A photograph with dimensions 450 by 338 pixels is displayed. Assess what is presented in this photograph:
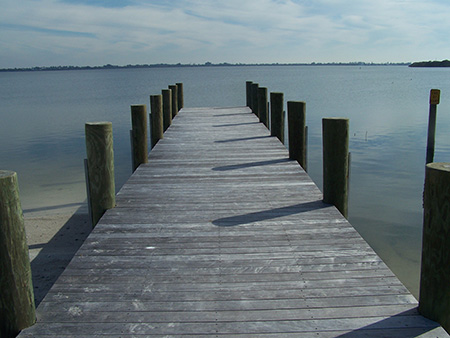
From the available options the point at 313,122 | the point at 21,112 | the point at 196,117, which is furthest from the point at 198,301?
the point at 21,112

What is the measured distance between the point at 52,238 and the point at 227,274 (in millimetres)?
5709

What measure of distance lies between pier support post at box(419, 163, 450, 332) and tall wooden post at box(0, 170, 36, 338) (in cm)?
266

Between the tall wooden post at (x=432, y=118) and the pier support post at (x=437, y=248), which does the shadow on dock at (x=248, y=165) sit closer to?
the pier support post at (x=437, y=248)

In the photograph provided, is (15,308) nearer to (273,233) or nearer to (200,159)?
Result: (273,233)

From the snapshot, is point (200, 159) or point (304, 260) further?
point (200, 159)

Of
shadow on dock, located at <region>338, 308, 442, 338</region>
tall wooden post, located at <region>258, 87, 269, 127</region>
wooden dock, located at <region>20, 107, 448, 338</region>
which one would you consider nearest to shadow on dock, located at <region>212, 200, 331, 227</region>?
wooden dock, located at <region>20, 107, 448, 338</region>

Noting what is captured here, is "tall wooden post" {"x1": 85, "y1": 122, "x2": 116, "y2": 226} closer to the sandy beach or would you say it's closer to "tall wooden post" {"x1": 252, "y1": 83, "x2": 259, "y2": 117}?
the sandy beach

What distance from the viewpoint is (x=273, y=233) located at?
4195 mm

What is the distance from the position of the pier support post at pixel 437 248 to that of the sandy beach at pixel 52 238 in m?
4.82

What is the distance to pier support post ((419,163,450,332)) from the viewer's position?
2.72 meters

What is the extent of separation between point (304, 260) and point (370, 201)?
7.49 m

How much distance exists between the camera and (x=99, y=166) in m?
4.71

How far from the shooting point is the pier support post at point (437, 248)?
8.91 feet

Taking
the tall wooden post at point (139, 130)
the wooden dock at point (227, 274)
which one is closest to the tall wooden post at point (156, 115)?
the tall wooden post at point (139, 130)
